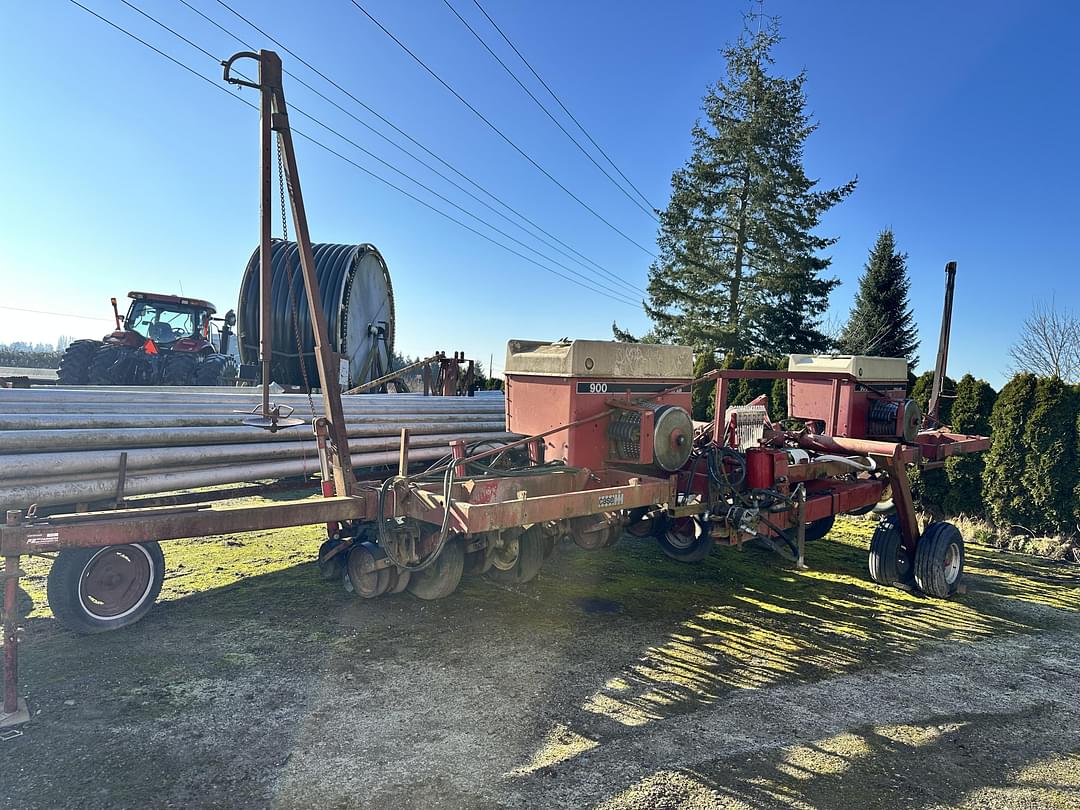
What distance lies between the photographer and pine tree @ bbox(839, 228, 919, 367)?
2917cm

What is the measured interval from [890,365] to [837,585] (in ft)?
8.62

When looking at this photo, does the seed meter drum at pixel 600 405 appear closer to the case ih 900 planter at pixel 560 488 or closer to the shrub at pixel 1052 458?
the case ih 900 planter at pixel 560 488

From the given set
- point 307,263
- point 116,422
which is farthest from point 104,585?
point 307,263

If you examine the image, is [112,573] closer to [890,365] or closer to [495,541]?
[495,541]

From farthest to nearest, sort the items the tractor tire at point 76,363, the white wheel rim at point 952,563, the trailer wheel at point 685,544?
the tractor tire at point 76,363 → the trailer wheel at point 685,544 → the white wheel rim at point 952,563

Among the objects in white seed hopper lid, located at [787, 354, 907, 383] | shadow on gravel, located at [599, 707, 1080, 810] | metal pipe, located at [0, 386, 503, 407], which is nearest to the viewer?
shadow on gravel, located at [599, 707, 1080, 810]

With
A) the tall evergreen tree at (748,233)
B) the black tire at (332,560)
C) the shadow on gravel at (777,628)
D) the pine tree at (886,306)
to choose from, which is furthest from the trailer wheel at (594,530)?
the pine tree at (886,306)

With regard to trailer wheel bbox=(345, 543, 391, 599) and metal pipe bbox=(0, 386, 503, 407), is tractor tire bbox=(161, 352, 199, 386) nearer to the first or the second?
metal pipe bbox=(0, 386, 503, 407)

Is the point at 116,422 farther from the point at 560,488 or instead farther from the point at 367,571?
the point at 560,488

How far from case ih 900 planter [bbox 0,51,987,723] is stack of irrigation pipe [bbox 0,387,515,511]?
0.39 meters

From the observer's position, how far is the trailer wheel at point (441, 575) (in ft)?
16.4

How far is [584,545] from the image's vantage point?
5.62 meters

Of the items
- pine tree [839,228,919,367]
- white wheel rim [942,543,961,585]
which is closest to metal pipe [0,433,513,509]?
white wheel rim [942,543,961,585]

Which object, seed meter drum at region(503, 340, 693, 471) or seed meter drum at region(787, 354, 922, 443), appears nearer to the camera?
seed meter drum at region(503, 340, 693, 471)
